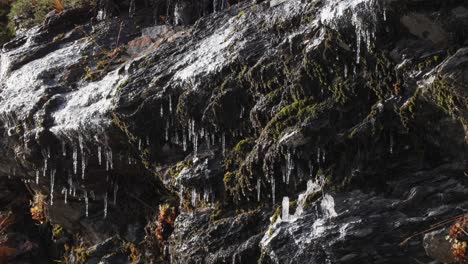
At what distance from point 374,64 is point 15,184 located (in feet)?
21.4

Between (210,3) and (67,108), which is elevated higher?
(210,3)

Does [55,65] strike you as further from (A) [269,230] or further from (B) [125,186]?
(A) [269,230]

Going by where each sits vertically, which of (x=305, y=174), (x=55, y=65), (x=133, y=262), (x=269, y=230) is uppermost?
(x=55, y=65)

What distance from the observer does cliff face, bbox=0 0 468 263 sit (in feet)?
16.8

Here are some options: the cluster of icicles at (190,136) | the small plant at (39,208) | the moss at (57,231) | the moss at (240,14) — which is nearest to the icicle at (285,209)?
the cluster of icicles at (190,136)

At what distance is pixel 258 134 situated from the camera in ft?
20.2

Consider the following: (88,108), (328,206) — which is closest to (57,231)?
(88,108)

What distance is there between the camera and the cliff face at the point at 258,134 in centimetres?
512

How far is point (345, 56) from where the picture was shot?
5594 millimetres

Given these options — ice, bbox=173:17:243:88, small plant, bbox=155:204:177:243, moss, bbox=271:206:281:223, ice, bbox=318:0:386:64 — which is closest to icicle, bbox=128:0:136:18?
ice, bbox=173:17:243:88

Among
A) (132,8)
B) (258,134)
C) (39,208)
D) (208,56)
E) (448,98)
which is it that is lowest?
(39,208)

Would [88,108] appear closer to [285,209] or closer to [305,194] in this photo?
[285,209]

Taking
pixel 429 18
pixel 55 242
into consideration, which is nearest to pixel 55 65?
pixel 55 242

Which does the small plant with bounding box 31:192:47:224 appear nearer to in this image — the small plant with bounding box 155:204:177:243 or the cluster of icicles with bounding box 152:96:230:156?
the small plant with bounding box 155:204:177:243
